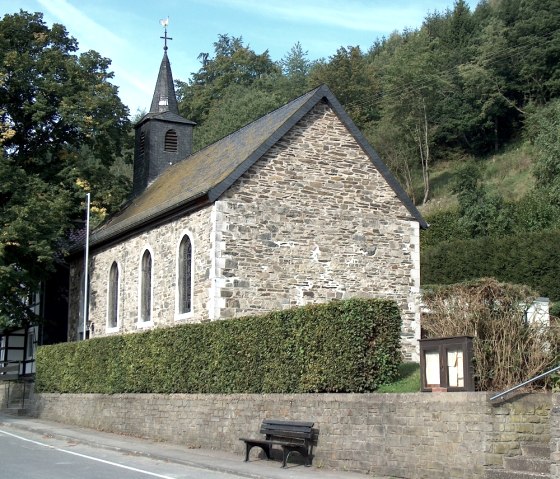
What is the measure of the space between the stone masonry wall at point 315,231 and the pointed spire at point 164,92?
12.8 meters

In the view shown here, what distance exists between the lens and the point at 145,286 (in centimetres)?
2716

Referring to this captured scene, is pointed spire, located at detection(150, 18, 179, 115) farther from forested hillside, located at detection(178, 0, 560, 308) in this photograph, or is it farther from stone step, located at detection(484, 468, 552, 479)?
stone step, located at detection(484, 468, 552, 479)

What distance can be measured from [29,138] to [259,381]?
1957 centimetres

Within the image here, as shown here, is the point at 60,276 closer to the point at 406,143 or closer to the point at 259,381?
the point at 259,381

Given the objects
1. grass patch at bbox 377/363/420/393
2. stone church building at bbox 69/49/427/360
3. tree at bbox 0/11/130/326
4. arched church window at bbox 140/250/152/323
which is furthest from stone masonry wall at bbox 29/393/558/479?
tree at bbox 0/11/130/326

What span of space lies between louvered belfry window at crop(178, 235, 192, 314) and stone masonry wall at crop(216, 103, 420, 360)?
209 cm

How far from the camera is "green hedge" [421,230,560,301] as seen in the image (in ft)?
102

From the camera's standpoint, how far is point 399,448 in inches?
540

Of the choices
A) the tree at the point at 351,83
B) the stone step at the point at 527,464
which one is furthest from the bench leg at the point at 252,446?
the tree at the point at 351,83

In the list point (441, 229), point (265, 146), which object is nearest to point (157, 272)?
point (265, 146)

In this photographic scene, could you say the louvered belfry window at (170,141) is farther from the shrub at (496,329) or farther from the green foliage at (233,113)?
the green foliage at (233,113)

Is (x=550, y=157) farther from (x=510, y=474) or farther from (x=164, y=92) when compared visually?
(x=510, y=474)

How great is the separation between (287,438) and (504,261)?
768 inches

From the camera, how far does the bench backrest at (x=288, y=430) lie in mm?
15328
